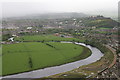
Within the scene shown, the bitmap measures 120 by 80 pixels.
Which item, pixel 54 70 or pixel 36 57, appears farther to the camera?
pixel 36 57

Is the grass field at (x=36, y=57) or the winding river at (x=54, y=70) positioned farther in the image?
the grass field at (x=36, y=57)

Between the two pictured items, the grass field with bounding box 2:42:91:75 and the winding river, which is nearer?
the winding river

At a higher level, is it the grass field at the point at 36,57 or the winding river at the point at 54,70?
the grass field at the point at 36,57

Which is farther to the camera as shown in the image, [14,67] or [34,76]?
[14,67]

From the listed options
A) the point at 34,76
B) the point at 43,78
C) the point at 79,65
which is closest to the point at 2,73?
the point at 34,76

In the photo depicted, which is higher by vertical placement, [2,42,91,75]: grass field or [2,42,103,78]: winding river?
[2,42,91,75]: grass field

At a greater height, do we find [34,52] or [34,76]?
[34,52]

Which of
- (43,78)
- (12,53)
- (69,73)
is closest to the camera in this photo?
(43,78)

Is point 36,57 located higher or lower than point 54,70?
higher

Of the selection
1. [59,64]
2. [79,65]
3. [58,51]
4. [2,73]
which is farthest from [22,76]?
[58,51]

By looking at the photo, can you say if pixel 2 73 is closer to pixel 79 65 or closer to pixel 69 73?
pixel 69 73

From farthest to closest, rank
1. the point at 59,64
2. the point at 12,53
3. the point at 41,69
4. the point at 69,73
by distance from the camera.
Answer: the point at 12,53 → the point at 59,64 → the point at 41,69 → the point at 69,73
